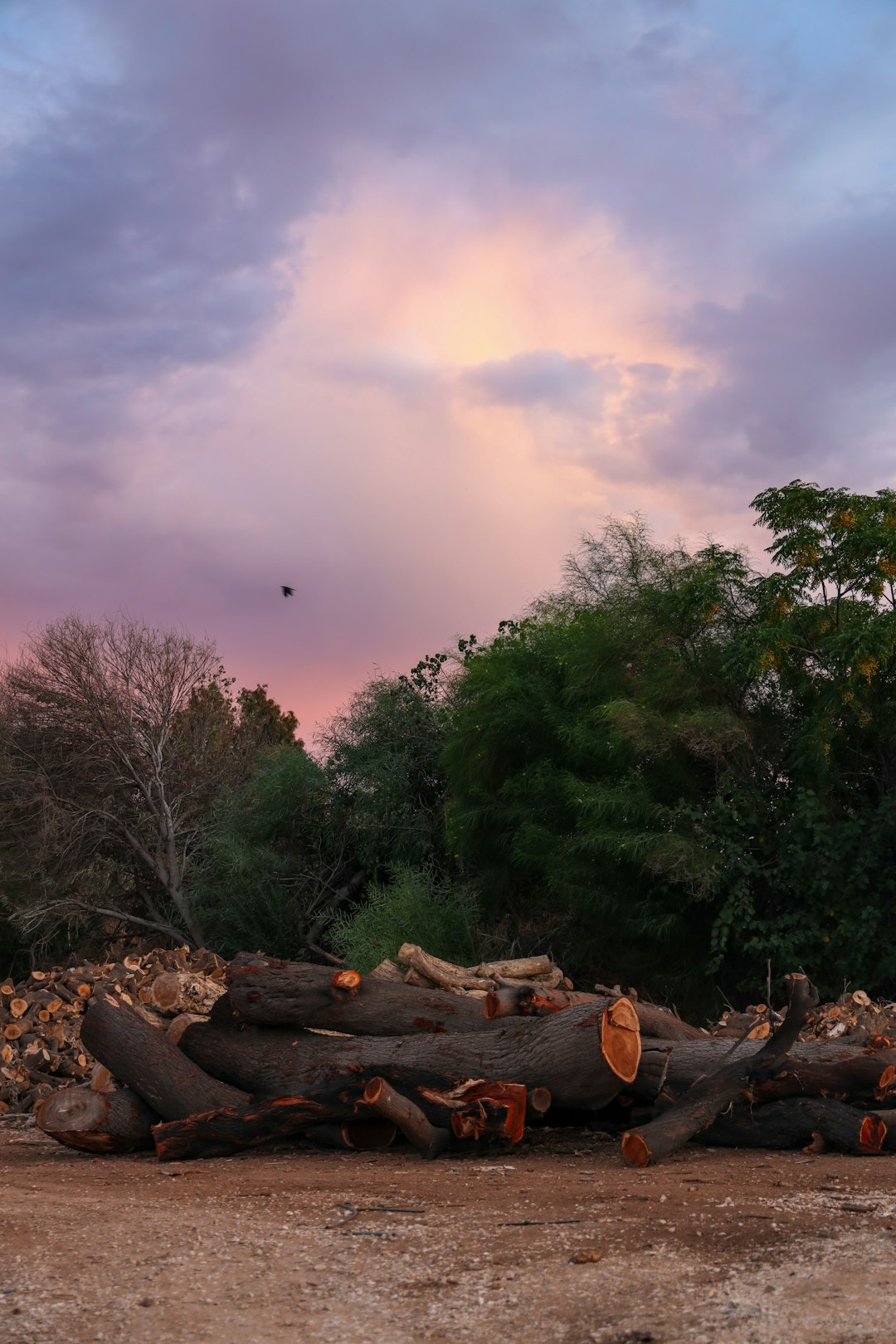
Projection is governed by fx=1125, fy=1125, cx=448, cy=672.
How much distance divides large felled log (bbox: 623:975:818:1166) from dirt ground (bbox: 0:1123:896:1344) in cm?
13

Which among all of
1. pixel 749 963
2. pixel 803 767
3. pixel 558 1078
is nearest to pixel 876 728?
pixel 803 767

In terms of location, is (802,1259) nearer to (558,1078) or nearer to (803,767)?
(558,1078)

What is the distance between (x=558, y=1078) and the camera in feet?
20.8

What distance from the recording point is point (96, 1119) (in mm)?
7238

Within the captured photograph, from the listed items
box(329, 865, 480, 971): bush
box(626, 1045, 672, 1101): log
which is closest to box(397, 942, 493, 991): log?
box(626, 1045, 672, 1101): log

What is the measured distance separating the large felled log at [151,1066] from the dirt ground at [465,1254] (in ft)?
2.56

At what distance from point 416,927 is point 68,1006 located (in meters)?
5.08

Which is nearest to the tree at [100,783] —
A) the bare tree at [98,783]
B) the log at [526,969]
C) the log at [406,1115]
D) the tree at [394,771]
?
the bare tree at [98,783]

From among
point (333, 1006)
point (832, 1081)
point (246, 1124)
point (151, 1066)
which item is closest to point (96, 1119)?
point (151, 1066)

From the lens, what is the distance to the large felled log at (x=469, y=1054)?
627 cm

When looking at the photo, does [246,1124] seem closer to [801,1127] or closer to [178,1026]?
[178,1026]

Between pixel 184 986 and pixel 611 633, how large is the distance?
704 cm

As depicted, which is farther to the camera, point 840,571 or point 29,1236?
point 840,571

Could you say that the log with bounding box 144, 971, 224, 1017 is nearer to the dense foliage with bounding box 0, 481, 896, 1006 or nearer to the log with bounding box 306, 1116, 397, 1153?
the log with bounding box 306, 1116, 397, 1153
